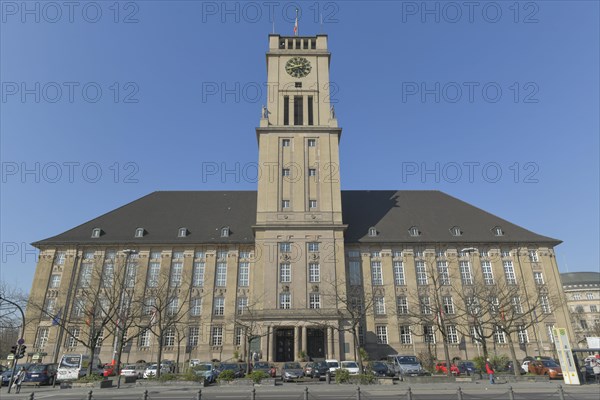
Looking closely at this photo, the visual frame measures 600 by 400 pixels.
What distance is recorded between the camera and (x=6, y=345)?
268 feet

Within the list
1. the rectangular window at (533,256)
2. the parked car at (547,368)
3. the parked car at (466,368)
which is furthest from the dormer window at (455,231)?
the parked car at (547,368)

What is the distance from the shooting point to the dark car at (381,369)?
30373 mm

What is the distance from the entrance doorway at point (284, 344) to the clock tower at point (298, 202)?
11cm

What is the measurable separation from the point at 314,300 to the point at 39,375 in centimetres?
2545

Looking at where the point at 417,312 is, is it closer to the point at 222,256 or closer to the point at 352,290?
the point at 352,290

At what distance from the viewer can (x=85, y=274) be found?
4725 cm

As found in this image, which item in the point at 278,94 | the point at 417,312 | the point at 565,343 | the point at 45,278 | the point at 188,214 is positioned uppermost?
the point at 278,94

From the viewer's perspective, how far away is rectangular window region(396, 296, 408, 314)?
1788 inches

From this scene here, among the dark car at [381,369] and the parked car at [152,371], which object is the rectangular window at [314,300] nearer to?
the dark car at [381,369]

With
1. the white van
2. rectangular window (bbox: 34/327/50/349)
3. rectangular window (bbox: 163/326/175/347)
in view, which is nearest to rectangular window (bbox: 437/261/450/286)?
rectangular window (bbox: 163/326/175/347)

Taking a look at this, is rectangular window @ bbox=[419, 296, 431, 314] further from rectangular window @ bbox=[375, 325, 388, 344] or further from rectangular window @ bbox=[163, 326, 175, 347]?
rectangular window @ bbox=[163, 326, 175, 347]

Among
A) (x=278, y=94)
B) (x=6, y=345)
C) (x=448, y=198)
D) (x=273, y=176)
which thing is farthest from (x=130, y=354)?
(x=6, y=345)

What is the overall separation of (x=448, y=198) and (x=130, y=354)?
4821cm

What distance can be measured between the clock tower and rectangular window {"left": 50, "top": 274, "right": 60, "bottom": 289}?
24.5 meters
